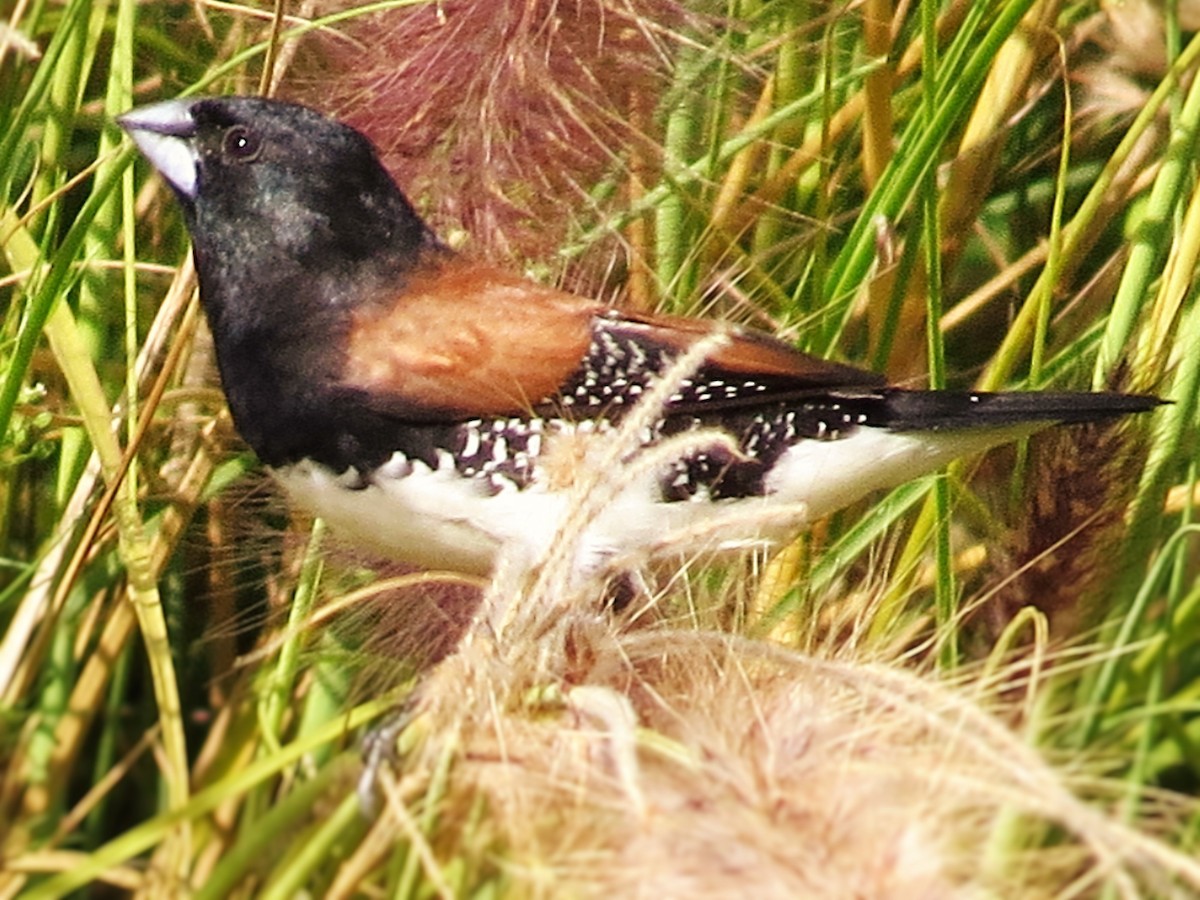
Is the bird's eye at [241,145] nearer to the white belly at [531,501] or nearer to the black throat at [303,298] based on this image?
the black throat at [303,298]

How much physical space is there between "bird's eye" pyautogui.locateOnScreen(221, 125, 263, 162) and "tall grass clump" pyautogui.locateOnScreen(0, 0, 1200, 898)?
6cm

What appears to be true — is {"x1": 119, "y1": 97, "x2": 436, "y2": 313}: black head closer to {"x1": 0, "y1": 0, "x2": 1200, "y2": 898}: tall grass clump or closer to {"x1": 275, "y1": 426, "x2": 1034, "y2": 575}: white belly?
{"x1": 0, "y1": 0, "x2": 1200, "y2": 898}: tall grass clump

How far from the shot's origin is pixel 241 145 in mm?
1649

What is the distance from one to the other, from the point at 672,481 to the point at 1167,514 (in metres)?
0.39

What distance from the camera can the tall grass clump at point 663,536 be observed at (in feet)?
3.29

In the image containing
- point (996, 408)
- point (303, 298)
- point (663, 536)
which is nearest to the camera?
point (663, 536)

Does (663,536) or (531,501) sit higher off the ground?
(663,536)

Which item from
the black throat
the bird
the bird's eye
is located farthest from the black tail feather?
the bird's eye

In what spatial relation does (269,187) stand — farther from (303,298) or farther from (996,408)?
(996,408)

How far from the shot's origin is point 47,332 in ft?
5.13

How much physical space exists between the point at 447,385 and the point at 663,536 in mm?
439

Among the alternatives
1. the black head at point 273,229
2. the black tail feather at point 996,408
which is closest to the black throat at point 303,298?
the black head at point 273,229

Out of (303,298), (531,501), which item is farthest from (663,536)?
(303,298)

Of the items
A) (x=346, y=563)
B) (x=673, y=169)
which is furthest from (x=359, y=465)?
(x=673, y=169)
